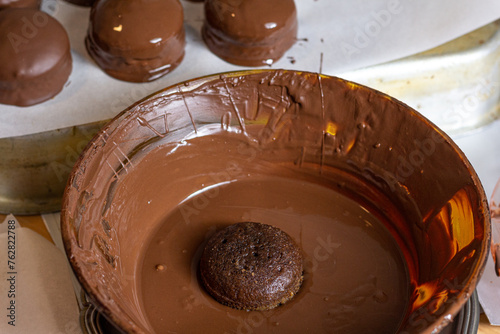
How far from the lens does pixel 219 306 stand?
0.83 metres

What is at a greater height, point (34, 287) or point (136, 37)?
point (136, 37)

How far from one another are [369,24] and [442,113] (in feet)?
0.88

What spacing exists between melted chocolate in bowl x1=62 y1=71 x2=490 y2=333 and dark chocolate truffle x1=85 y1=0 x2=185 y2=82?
245mm

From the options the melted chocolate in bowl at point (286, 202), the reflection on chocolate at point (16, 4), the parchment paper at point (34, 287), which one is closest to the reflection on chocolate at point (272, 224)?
the melted chocolate in bowl at point (286, 202)

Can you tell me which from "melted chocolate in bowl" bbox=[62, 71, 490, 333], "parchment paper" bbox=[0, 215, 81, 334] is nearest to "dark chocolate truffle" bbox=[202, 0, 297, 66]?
"melted chocolate in bowl" bbox=[62, 71, 490, 333]

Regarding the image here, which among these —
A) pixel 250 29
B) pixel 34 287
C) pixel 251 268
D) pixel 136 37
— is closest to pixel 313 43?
pixel 250 29

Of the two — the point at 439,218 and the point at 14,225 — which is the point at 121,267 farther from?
the point at 439,218

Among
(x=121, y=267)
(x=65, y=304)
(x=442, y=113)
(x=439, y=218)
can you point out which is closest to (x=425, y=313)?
(x=439, y=218)

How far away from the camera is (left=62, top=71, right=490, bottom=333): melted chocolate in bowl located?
2.62 feet

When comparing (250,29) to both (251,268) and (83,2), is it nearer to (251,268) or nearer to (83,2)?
(83,2)

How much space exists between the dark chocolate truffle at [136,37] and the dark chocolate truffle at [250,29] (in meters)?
0.08

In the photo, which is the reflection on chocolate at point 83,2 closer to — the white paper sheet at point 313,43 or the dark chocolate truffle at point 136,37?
the white paper sheet at point 313,43

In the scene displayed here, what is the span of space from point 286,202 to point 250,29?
0.39 meters

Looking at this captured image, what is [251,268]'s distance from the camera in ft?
2.76
